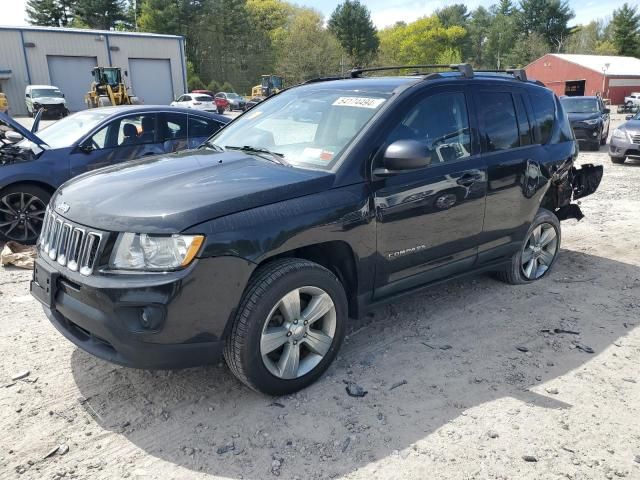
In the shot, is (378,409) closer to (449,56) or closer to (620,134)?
(620,134)

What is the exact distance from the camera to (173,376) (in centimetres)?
342

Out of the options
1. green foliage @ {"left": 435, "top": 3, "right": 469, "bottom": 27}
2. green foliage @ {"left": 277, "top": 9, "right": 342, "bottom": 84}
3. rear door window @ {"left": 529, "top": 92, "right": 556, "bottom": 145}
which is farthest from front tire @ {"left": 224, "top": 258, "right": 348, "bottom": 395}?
green foliage @ {"left": 435, "top": 3, "right": 469, "bottom": 27}

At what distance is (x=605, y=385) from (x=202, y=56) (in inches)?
2691

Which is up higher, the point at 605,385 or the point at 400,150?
the point at 400,150

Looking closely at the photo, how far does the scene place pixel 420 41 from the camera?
8981 centimetres

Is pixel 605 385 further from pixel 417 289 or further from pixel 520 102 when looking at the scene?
pixel 520 102

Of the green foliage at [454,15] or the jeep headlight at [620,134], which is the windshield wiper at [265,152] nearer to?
the jeep headlight at [620,134]

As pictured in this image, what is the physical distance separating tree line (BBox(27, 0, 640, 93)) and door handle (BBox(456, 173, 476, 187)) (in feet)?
179

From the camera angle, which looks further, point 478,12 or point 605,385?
point 478,12

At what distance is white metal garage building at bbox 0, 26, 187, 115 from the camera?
38750 mm

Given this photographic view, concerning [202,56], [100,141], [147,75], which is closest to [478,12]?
[202,56]

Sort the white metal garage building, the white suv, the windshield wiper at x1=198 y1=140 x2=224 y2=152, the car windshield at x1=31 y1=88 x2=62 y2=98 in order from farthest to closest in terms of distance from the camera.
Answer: the white metal garage building
the car windshield at x1=31 y1=88 x2=62 y2=98
the white suv
the windshield wiper at x1=198 y1=140 x2=224 y2=152

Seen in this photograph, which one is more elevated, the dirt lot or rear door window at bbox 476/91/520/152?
rear door window at bbox 476/91/520/152

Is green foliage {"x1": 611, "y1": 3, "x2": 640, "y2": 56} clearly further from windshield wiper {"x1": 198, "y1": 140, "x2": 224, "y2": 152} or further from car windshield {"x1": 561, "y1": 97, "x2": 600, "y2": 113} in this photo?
windshield wiper {"x1": 198, "y1": 140, "x2": 224, "y2": 152}
